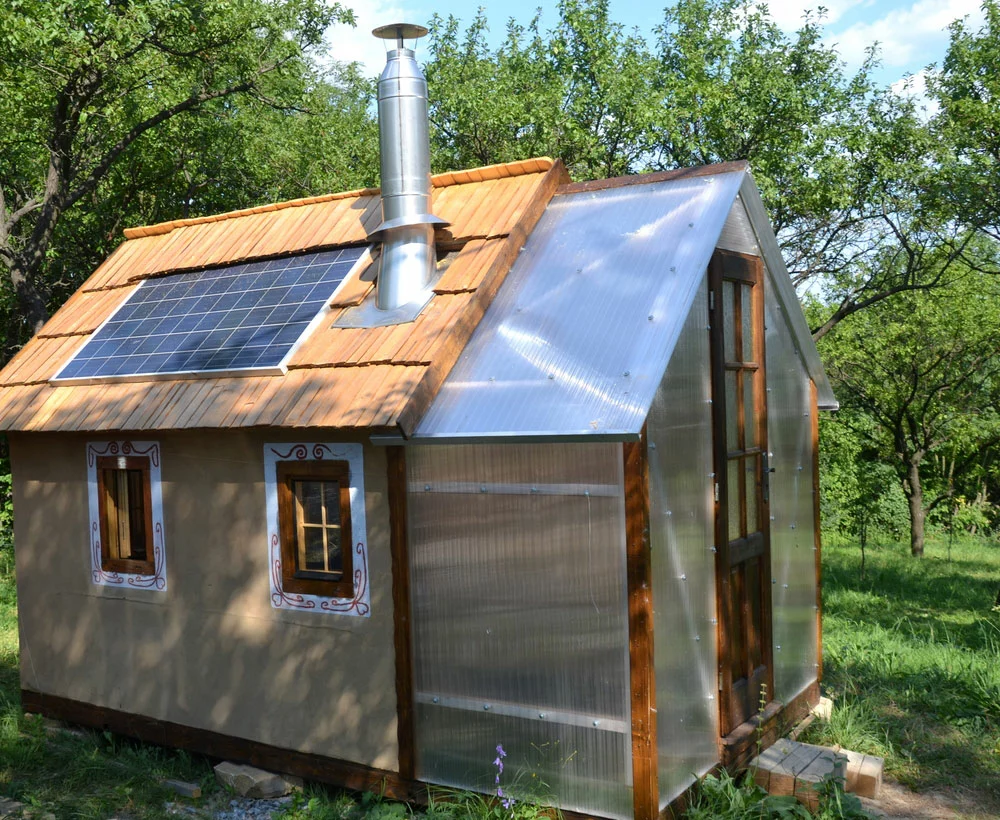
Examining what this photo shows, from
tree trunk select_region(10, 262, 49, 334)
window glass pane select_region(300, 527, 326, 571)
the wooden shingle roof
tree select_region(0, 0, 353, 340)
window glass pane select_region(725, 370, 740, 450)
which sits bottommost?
window glass pane select_region(300, 527, 326, 571)

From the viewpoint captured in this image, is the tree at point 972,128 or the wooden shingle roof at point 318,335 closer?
the wooden shingle roof at point 318,335

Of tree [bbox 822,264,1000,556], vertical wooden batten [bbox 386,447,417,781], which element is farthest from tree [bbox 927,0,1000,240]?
vertical wooden batten [bbox 386,447,417,781]

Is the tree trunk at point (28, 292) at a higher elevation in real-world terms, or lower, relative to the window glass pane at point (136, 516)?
higher

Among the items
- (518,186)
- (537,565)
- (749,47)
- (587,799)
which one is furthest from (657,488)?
(749,47)

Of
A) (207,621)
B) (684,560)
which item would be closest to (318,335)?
(207,621)

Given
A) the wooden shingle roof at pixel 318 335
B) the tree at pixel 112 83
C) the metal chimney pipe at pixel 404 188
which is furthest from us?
the tree at pixel 112 83

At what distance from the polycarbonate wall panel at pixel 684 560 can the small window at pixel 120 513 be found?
4.00 metres

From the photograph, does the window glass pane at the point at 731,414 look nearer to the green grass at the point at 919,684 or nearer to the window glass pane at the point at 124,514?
the green grass at the point at 919,684

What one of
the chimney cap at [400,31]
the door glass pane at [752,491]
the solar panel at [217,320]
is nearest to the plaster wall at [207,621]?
the solar panel at [217,320]

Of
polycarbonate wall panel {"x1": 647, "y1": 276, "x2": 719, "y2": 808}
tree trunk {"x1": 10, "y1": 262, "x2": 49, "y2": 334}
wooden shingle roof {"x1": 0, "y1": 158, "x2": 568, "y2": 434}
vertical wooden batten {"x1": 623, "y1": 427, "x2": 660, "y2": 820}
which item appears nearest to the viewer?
vertical wooden batten {"x1": 623, "y1": 427, "x2": 660, "y2": 820}

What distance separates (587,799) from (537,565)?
4.16 feet

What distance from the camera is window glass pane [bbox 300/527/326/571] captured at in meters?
6.29

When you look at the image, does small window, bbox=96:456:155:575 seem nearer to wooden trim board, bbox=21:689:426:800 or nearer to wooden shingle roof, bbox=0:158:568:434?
wooden shingle roof, bbox=0:158:568:434

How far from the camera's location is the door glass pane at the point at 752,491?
6.67 meters
